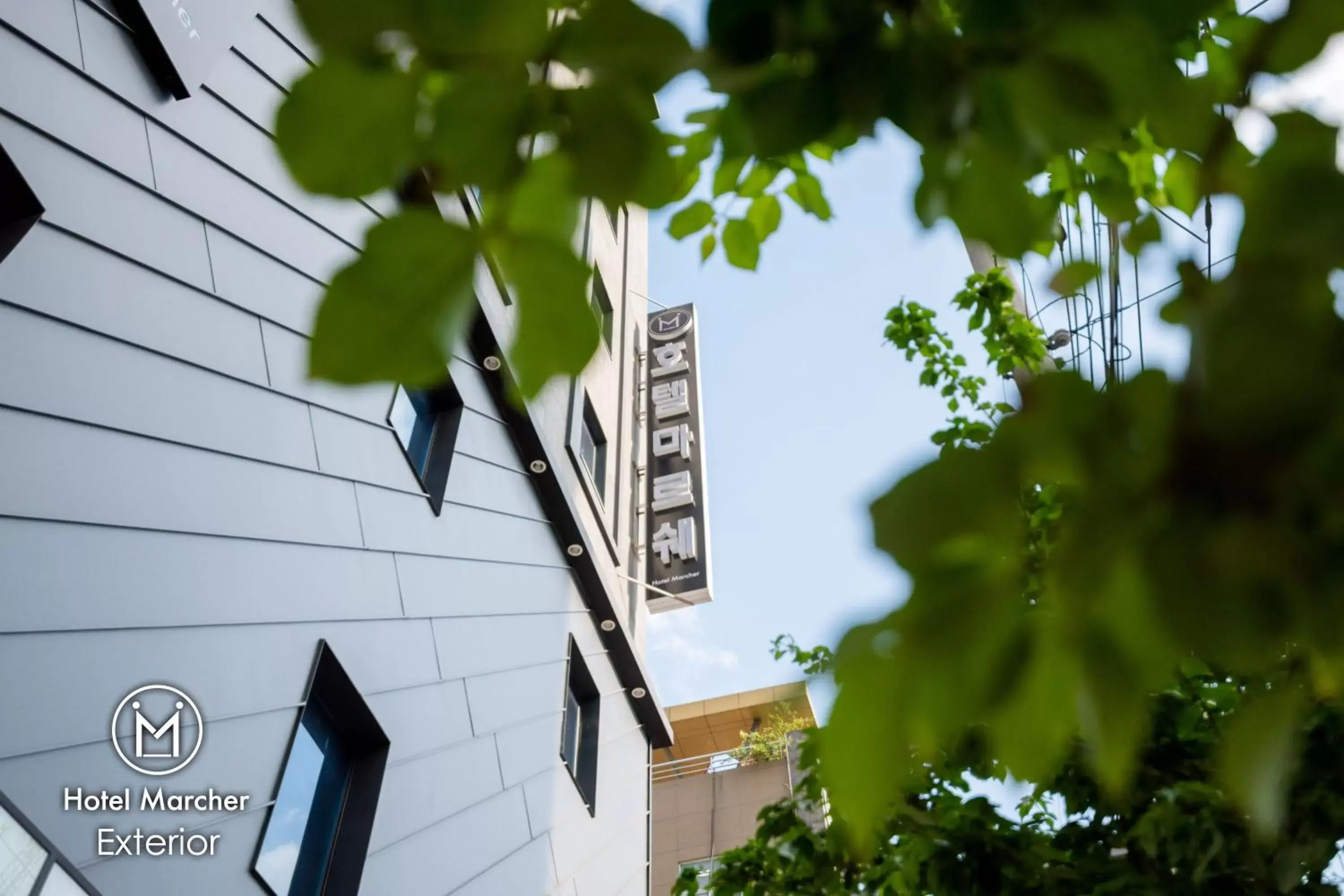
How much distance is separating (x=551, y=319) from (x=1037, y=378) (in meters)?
0.26

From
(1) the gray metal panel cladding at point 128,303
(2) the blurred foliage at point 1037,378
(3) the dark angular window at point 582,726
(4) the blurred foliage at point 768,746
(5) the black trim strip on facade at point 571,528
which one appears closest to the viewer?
(2) the blurred foliage at point 1037,378

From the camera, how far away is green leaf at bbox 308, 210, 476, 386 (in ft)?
1.57

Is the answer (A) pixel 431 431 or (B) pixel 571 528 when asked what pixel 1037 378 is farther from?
(B) pixel 571 528

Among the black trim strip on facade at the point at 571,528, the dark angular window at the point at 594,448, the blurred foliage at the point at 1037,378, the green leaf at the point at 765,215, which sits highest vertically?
the dark angular window at the point at 594,448

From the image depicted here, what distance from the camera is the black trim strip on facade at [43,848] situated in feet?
7.45

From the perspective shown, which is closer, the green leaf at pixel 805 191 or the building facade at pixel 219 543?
the green leaf at pixel 805 191

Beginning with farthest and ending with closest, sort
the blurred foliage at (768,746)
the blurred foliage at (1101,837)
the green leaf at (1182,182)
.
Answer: the blurred foliage at (768,746) < the blurred foliage at (1101,837) < the green leaf at (1182,182)

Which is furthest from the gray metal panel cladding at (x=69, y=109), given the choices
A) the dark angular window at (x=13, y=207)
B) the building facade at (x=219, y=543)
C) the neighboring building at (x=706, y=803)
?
the neighboring building at (x=706, y=803)

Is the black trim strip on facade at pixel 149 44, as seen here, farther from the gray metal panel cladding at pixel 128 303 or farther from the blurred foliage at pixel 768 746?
the blurred foliage at pixel 768 746

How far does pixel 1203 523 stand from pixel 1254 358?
0.08m

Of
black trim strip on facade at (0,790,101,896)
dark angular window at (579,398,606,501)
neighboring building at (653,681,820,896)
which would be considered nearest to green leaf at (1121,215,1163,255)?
black trim strip on facade at (0,790,101,896)

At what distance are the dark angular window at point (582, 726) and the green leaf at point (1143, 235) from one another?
7.32 m

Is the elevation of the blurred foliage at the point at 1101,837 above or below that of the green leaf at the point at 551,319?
above
